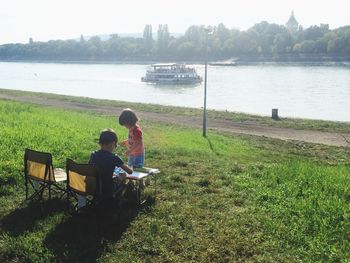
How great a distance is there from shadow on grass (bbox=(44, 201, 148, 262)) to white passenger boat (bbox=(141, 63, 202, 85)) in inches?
2321

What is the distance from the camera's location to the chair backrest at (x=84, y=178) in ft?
16.5

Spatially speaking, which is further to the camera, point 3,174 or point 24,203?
point 3,174

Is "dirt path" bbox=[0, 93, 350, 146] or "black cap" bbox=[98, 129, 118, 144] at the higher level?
"black cap" bbox=[98, 129, 118, 144]

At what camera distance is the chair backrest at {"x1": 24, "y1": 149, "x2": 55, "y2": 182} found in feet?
18.5

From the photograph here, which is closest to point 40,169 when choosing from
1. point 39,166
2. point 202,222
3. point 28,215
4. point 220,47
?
point 39,166

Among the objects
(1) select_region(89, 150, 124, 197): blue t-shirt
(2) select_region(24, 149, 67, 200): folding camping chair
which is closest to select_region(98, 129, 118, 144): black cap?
(1) select_region(89, 150, 124, 197): blue t-shirt

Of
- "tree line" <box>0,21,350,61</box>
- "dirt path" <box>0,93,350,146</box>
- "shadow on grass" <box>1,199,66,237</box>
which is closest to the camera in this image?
"shadow on grass" <box>1,199,66,237</box>

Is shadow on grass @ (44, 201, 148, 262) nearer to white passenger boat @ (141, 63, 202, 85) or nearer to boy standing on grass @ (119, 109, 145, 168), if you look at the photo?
boy standing on grass @ (119, 109, 145, 168)

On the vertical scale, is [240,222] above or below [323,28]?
below

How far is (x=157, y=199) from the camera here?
6.23m

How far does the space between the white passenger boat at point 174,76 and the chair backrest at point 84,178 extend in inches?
2328

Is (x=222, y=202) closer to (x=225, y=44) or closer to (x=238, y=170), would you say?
(x=238, y=170)

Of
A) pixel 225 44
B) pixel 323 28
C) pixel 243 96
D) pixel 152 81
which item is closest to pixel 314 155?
pixel 243 96

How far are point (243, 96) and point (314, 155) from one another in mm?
31268
